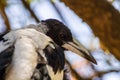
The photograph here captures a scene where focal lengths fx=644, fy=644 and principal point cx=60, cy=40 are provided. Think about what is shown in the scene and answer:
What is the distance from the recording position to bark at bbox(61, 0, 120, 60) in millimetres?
3504

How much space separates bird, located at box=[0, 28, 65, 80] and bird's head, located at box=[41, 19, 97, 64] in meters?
0.38

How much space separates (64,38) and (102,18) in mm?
253

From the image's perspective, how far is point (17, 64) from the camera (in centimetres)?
289

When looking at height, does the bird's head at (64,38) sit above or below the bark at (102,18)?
below

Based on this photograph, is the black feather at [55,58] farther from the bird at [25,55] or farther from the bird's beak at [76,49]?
the bird's beak at [76,49]

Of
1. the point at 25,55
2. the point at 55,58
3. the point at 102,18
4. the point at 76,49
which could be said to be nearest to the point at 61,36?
Result: the point at 76,49

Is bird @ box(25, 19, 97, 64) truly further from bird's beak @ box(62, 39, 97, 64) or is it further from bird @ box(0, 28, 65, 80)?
bird @ box(0, 28, 65, 80)

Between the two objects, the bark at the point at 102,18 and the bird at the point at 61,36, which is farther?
the bird at the point at 61,36

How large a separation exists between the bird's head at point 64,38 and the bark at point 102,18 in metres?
0.13

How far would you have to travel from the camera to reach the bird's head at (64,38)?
362 cm

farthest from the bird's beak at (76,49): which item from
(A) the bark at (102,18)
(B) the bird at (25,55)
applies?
(B) the bird at (25,55)

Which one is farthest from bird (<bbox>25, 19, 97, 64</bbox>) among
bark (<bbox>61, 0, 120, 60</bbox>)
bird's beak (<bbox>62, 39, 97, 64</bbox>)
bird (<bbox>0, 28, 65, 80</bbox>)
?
bird (<bbox>0, 28, 65, 80</bbox>)

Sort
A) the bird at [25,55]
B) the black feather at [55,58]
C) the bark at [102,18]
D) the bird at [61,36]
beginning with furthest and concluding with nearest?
the bird at [61,36], the bark at [102,18], the black feather at [55,58], the bird at [25,55]

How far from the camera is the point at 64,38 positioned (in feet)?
12.1
